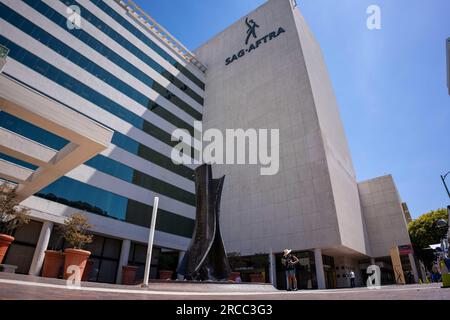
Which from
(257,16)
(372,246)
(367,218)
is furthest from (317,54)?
(372,246)

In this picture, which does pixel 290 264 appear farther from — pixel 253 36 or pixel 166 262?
pixel 253 36

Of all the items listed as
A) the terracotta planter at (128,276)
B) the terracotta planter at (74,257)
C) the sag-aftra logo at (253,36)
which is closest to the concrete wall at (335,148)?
the sag-aftra logo at (253,36)

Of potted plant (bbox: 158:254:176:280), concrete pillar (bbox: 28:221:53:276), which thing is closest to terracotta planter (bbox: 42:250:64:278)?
concrete pillar (bbox: 28:221:53:276)

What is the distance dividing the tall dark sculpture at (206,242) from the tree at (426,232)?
112ft

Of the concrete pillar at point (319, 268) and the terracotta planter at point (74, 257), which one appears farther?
the concrete pillar at point (319, 268)

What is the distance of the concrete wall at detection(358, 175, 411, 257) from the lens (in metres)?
30.0

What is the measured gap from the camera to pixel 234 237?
90.4 ft

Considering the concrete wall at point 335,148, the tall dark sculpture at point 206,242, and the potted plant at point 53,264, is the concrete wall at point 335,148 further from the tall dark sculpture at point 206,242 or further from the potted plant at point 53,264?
the potted plant at point 53,264

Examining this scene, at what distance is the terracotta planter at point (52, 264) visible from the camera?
10.5 metres

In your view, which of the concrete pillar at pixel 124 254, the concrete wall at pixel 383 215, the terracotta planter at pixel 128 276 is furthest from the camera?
the concrete wall at pixel 383 215

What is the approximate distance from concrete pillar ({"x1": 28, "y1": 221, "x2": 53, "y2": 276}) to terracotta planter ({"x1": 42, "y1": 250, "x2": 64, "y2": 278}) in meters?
6.84

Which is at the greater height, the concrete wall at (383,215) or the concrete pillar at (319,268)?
the concrete wall at (383,215)

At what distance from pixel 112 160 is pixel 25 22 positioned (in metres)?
11.8
